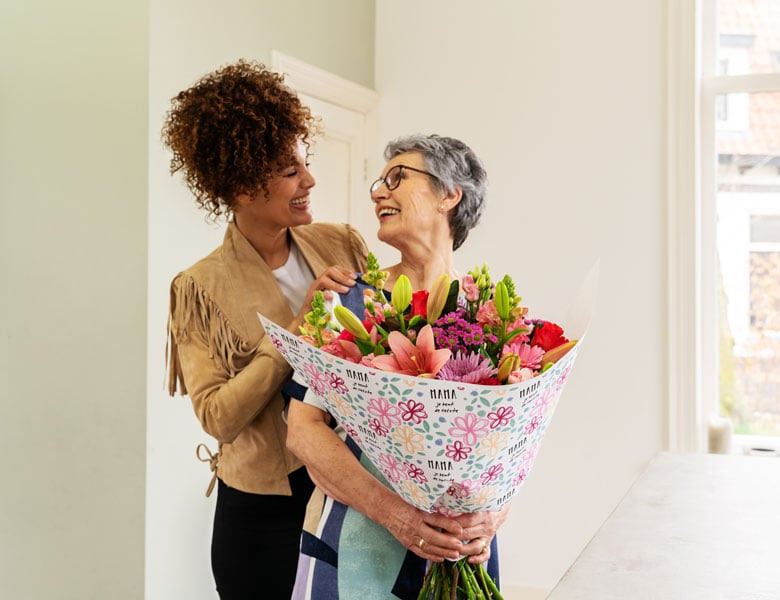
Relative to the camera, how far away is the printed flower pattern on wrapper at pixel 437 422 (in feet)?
3.50

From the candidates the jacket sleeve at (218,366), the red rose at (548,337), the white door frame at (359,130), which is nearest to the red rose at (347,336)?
the red rose at (548,337)

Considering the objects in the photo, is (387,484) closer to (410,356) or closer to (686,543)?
(410,356)

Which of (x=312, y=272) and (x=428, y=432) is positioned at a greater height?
(x=312, y=272)

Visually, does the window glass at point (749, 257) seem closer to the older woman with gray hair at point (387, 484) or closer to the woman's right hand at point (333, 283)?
the older woman with gray hair at point (387, 484)

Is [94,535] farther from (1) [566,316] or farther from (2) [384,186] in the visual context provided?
(1) [566,316]

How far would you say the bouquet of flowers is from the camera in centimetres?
108

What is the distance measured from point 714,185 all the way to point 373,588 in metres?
2.75

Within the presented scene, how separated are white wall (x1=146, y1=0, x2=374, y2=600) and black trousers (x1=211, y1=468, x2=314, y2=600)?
846mm

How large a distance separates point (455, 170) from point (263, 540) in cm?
80

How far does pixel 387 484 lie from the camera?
1.39m

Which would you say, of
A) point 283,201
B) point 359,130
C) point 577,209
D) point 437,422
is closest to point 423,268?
point 283,201

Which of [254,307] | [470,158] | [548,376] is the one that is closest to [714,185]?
[470,158]

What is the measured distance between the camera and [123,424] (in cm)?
247

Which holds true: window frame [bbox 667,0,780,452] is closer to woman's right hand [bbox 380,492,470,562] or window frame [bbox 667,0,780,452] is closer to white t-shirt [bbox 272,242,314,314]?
white t-shirt [bbox 272,242,314,314]
